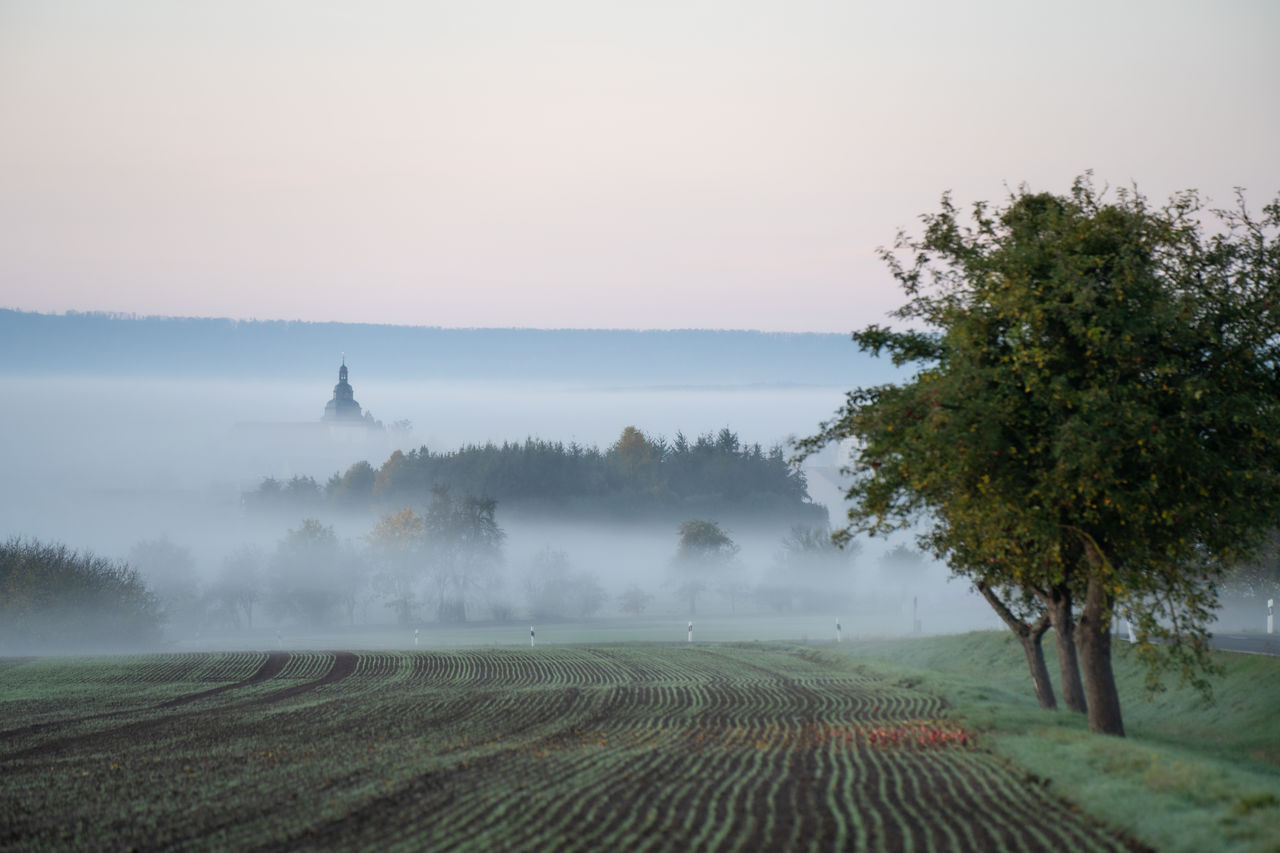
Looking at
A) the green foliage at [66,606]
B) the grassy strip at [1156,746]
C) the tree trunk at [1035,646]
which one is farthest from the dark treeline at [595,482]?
the tree trunk at [1035,646]

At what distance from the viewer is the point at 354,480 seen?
623ft

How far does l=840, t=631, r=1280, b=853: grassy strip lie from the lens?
1402 cm

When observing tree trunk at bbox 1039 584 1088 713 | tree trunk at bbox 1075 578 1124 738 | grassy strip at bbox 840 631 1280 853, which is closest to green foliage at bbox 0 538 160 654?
grassy strip at bbox 840 631 1280 853

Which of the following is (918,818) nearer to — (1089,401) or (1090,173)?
(1089,401)

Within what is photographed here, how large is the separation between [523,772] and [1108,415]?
12177mm

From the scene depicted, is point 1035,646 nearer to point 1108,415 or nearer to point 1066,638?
point 1066,638

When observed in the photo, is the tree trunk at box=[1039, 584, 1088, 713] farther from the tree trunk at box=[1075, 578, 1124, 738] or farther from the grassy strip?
the tree trunk at box=[1075, 578, 1124, 738]

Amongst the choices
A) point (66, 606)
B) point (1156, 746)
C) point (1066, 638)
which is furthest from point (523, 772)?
point (66, 606)

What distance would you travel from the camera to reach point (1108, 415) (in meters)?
21.5

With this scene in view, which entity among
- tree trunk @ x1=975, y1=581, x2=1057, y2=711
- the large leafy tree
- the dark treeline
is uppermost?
the dark treeline

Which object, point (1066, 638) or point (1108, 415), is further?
point (1066, 638)

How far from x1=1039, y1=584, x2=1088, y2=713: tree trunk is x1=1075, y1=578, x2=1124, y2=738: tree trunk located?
2123 mm

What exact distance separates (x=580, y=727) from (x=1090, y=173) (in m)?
17.0

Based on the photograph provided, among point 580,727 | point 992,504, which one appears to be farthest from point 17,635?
point 992,504
